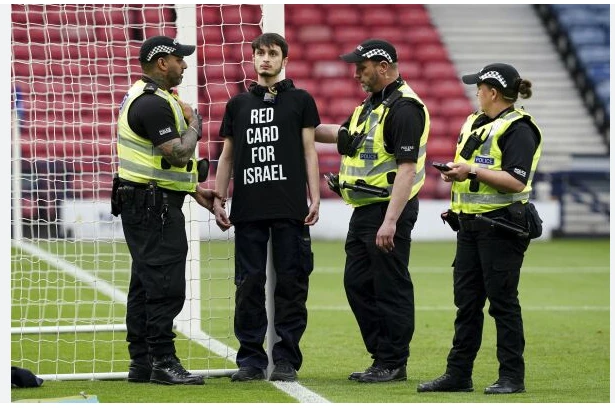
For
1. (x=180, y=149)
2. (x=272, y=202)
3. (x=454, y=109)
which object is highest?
(x=454, y=109)

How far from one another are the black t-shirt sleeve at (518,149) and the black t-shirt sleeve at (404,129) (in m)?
0.53

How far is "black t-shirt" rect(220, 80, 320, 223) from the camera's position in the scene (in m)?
7.16

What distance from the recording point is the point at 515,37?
79.3 ft

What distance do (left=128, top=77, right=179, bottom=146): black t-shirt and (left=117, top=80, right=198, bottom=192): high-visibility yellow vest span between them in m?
0.05

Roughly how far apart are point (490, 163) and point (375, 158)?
2.39 feet

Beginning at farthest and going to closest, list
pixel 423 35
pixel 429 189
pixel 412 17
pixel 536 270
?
pixel 412 17
pixel 423 35
pixel 429 189
pixel 536 270

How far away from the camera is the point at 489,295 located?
6.64 m

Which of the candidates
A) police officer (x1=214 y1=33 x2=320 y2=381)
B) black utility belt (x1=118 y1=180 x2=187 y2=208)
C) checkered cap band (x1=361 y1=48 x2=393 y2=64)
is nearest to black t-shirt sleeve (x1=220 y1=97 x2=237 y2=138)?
police officer (x1=214 y1=33 x2=320 y2=381)

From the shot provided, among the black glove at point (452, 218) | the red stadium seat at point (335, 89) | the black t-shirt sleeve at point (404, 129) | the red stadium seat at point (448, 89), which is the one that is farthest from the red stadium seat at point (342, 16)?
the black glove at point (452, 218)

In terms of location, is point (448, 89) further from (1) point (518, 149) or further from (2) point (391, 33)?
(1) point (518, 149)

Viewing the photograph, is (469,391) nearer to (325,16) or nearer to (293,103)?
(293,103)

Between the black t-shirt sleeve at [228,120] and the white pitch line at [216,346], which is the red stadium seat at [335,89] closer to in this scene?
the white pitch line at [216,346]

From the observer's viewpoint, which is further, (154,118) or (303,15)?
(303,15)

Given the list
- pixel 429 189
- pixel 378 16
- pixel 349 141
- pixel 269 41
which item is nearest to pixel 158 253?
pixel 349 141
